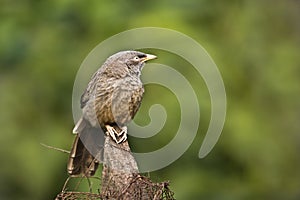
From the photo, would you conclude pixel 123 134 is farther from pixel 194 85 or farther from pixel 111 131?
pixel 194 85

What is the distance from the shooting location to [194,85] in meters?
7.66

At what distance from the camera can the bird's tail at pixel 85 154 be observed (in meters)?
3.91

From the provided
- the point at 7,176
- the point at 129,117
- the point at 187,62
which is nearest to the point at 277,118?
the point at 187,62

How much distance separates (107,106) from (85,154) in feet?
0.81

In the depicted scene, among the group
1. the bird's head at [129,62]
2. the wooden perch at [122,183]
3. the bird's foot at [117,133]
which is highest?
the bird's head at [129,62]

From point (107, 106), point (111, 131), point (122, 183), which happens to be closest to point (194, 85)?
point (107, 106)

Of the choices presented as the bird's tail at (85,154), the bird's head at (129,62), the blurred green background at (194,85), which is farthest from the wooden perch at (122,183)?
the blurred green background at (194,85)

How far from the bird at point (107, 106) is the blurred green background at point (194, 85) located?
3154mm

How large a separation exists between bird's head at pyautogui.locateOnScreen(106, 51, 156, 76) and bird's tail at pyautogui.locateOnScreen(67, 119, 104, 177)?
0.30 m

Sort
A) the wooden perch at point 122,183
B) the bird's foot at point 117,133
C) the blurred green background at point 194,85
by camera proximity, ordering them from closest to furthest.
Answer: the wooden perch at point 122,183, the bird's foot at point 117,133, the blurred green background at point 194,85

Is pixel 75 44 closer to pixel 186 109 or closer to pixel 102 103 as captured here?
pixel 186 109

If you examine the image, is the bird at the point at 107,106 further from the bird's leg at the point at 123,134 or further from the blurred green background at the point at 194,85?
the blurred green background at the point at 194,85

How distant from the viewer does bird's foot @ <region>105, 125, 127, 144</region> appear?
384cm

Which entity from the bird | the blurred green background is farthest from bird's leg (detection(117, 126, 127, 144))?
the blurred green background
